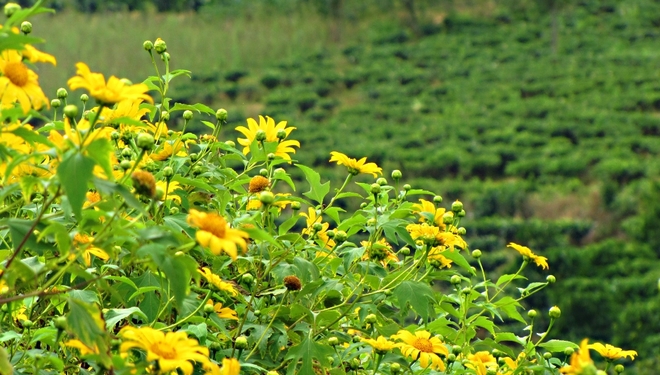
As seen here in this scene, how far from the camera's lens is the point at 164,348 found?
1030 millimetres

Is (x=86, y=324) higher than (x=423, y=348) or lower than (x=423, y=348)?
higher

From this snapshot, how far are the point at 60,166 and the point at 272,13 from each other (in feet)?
96.6

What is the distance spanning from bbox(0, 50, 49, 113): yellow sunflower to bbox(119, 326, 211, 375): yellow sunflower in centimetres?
30

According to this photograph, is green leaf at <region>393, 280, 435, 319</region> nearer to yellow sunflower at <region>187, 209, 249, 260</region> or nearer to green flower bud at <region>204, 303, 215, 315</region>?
green flower bud at <region>204, 303, 215, 315</region>

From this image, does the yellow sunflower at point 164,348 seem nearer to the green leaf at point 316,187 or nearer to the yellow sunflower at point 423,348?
the yellow sunflower at point 423,348

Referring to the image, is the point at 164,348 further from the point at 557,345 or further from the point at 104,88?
the point at 557,345

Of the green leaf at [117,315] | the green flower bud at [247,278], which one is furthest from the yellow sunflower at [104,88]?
the green flower bud at [247,278]

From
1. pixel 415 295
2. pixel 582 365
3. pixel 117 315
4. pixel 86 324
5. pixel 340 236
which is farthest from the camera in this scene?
pixel 340 236

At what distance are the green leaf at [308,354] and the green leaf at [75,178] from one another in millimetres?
545

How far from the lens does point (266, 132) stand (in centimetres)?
174

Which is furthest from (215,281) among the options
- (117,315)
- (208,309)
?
(117,315)

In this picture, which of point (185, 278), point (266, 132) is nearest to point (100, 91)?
point (185, 278)

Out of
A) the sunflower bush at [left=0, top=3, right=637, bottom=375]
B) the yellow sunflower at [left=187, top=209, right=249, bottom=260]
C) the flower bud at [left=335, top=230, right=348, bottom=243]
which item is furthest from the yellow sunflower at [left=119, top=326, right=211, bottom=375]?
the flower bud at [left=335, top=230, right=348, bottom=243]

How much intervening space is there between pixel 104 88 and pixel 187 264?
0.23m
